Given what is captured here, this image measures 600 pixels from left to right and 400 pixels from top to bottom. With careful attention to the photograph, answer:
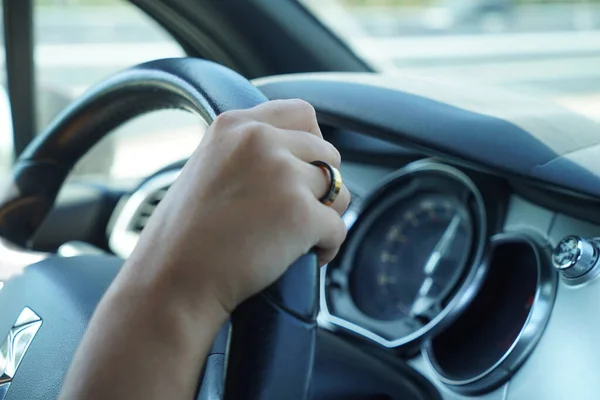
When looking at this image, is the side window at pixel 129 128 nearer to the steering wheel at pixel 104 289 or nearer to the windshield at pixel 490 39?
the steering wheel at pixel 104 289

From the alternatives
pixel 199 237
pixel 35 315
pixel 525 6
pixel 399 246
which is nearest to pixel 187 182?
pixel 199 237

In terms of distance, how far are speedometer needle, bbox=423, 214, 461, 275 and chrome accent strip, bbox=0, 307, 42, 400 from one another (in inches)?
24.9

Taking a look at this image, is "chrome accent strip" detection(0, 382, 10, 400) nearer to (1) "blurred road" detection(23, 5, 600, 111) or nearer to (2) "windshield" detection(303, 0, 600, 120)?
(2) "windshield" detection(303, 0, 600, 120)

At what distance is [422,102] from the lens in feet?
3.95

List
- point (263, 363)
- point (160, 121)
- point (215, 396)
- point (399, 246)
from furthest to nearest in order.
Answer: point (160, 121)
point (399, 246)
point (215, 396)
point (263, 363)

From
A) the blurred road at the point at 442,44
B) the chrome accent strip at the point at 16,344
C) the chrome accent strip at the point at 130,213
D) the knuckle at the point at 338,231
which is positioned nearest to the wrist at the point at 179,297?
the knuckle at the point at 338,231

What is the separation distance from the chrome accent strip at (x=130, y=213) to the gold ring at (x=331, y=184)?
3.37ft

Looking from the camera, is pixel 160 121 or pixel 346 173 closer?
pixel 346 173

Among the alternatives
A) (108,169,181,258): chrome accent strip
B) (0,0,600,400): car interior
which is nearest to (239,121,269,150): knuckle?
(0,0,600,400): car interior

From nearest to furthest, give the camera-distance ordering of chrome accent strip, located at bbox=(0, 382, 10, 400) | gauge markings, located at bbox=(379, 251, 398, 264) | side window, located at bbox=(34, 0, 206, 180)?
1. chrome accent strip, located at bbox=(0, 382, 10, 400)
2. gauge markings, located at bbox=(379, 251, 398, 264)
3. side window, located at bbox=(34, 0, 206, 180)

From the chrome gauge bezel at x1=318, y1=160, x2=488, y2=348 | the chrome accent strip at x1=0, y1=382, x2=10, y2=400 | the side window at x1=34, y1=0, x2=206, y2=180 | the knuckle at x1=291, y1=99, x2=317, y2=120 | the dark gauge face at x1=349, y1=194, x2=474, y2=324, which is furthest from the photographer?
the side window at x1=34, y1=0, x2=206, y2=180

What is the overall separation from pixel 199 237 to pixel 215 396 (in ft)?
0.78

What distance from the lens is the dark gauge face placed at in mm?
1338

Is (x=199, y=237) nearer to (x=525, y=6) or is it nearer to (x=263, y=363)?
(x=263, y=363)
